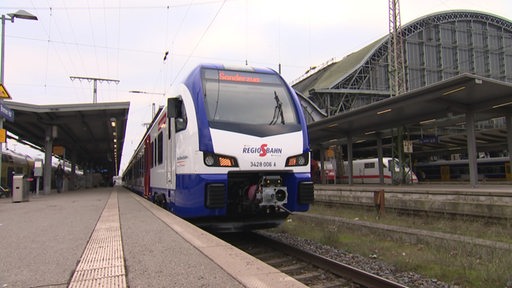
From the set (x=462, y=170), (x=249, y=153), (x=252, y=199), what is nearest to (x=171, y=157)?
(x=249, y=153)

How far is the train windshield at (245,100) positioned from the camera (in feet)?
24.9

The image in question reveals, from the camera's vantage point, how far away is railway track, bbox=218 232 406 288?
18.7 feet

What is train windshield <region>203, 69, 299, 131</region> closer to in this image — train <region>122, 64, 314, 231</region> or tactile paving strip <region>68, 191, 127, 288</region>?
train <region>122, 64, 314, 231</region>

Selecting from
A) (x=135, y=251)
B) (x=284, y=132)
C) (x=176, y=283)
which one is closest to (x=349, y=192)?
(x=284, y=132)

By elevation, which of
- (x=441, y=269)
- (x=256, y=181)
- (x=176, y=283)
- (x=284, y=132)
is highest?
(x=284, y=132)

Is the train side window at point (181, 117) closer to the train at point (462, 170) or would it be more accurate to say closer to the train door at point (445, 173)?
the train at point (462, 170)

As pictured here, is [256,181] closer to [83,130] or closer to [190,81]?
[190,81]

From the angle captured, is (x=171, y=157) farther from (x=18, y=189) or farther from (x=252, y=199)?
(x=18, y=189)

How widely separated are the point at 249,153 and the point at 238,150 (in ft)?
0.67

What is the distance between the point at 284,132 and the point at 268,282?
4.28 meters

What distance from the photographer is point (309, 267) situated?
679cm

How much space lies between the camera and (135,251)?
5.40 m

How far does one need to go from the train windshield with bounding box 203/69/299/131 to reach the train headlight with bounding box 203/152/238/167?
20.9 inches

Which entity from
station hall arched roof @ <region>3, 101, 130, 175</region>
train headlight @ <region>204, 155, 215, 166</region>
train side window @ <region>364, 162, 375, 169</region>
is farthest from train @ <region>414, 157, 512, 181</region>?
train headlight @ <region>204, 155, 215, 166</region>
